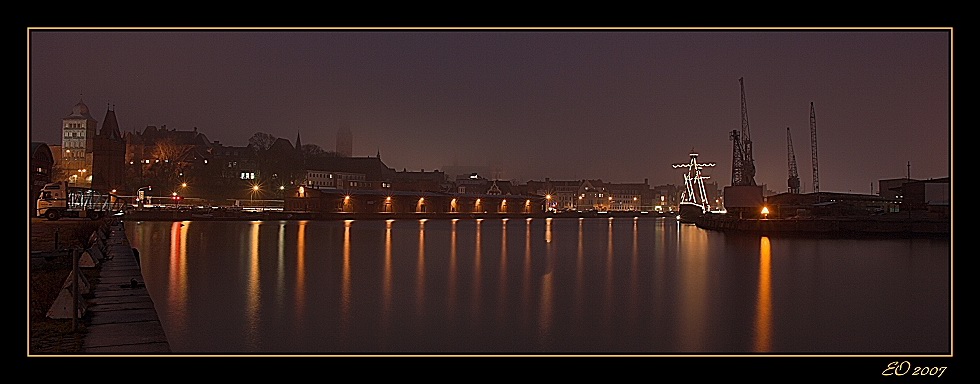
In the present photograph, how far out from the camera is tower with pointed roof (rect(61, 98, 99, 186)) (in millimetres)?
84125

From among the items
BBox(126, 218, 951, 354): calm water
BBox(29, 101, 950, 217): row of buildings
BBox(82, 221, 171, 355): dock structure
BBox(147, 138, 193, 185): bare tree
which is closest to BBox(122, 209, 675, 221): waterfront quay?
BBox(29, 101, 950, 217): row of buildings

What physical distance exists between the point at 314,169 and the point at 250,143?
10.6 m

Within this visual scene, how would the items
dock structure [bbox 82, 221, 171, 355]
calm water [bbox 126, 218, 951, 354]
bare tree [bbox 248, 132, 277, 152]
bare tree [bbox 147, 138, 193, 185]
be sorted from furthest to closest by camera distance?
bare tree [bbox 248, 132, 277, 152], bare tree [bbox 147, 138, 193, 185], calm water [bbox 126, 218, 951, 354], dock structure [bbox 82, 221, 171, 355]

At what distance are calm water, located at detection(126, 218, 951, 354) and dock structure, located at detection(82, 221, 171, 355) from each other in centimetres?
56

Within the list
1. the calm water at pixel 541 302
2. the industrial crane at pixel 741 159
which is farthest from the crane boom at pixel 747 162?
the calm water at pixel 541 302

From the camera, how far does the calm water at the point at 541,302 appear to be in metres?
9.85

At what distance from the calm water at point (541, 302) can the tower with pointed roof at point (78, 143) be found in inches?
2722

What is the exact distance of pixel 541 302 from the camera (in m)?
13.2

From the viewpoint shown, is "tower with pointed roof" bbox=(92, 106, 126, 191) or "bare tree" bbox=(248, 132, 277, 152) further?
"bare tree" bbox=(248, 132, 277, 152)

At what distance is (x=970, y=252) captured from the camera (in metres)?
7.04

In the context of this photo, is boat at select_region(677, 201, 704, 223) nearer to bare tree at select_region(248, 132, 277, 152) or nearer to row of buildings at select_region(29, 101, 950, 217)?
row of buildings at select_region(29, 101, 950, 217)

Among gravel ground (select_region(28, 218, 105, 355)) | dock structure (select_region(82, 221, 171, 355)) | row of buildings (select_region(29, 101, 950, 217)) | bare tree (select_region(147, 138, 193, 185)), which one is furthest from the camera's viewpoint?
bare tree (select_region(147, 138, 193, 185))

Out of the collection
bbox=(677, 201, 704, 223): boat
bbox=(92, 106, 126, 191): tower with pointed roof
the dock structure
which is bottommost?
bbox=(677, 201, 704, 223): boat

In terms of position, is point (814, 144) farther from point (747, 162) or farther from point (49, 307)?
point (49, 307)
